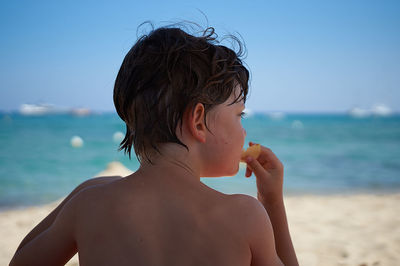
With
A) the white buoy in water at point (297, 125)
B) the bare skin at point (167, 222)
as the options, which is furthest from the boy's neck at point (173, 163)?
the white buoy in water at point (297, 125)

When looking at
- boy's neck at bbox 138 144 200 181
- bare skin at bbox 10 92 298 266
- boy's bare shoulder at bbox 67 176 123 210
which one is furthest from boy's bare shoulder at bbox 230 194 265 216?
boy's bare shoulder at bbox 67 176 123 210

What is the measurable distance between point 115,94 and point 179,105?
8.9 inches

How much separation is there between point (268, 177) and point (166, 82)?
1.85 feet

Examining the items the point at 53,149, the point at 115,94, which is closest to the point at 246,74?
the point at 115,94

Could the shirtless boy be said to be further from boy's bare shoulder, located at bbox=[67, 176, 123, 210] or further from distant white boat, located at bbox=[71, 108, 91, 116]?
distant white boat, located at bbox=[71, 108, 91, 116]

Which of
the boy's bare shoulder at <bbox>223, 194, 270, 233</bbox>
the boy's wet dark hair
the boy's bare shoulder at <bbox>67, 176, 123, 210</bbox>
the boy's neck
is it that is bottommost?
the boy's bare shoulder at <bbox>223, 194, 270, 233</bbox>

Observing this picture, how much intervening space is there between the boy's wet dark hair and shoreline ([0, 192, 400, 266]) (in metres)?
2.09

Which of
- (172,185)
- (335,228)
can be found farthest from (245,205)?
(335,228)

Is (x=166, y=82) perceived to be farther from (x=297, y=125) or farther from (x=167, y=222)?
(x=297, y=125)

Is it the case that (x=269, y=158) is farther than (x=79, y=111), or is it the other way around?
(x=79, y=111)

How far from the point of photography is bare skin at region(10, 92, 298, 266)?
3.03 ft

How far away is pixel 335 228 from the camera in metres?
4.00

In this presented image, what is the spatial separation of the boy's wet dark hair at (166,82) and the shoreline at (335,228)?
2.09m

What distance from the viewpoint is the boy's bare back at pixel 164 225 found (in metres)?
0.92
